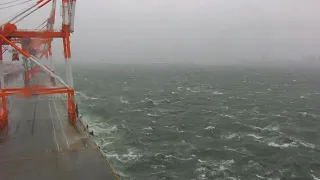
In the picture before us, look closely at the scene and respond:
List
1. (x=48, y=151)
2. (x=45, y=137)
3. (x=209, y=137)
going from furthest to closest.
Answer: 1. (x=209, y=137)
2. (x=45, y=137)
3. (x=48, y=151)

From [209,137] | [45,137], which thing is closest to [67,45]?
[45,137]

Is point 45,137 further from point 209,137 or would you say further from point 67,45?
point 209,137

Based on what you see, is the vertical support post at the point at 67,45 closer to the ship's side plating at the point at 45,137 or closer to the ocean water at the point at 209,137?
the ship's side plating at the point at 45,137

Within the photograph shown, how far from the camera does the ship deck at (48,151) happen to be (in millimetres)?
18922

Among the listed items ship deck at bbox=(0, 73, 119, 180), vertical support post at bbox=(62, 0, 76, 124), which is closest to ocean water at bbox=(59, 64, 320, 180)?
ship deck at bbox=(0, 73, 119, 180)

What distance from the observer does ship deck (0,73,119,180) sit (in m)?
18.9

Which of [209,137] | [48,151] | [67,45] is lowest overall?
[209,137]

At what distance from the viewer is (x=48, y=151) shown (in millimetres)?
Result: 22938

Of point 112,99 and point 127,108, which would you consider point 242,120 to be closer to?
point 127,108

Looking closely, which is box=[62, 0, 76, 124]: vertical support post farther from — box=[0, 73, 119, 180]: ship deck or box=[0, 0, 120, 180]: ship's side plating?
box=[0, 73, 119, 180]: ship deck

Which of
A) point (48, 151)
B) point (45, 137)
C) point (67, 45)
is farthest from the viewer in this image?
point (67, 45)

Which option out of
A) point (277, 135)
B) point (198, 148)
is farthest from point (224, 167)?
point (277, 135)

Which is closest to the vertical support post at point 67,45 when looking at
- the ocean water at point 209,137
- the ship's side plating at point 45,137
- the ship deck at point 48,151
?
the ship's side plating at point 45,137

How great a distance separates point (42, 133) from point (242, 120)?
31920 mm
